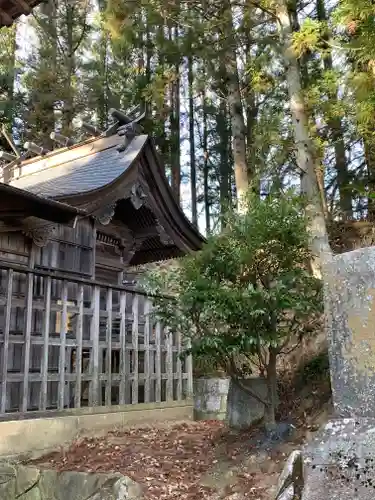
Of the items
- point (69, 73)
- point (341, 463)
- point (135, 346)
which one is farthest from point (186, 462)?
point (69, 73)

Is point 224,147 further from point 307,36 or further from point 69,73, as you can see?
point 307,36

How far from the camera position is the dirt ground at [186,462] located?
3.82m

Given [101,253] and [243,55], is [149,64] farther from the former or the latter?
[101,253]

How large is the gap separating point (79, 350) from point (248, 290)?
240cm

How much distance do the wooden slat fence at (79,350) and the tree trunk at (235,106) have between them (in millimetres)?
5129

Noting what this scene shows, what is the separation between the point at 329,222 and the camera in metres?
15.2

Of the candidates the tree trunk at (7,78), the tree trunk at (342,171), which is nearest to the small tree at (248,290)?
the tree trunk at (342,171)

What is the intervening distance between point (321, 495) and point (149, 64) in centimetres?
1945

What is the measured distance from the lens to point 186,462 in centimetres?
450

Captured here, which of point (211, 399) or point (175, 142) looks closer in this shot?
point (211, 399)

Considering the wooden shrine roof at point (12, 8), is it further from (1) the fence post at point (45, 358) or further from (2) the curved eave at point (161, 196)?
(2) the curved eave at point (161, 196)

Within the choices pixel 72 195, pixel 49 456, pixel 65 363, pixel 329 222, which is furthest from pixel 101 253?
pixel 329 222

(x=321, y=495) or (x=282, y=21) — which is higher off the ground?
(x=282, y=21)

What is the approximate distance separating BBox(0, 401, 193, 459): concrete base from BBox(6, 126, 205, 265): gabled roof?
315 centimetres
